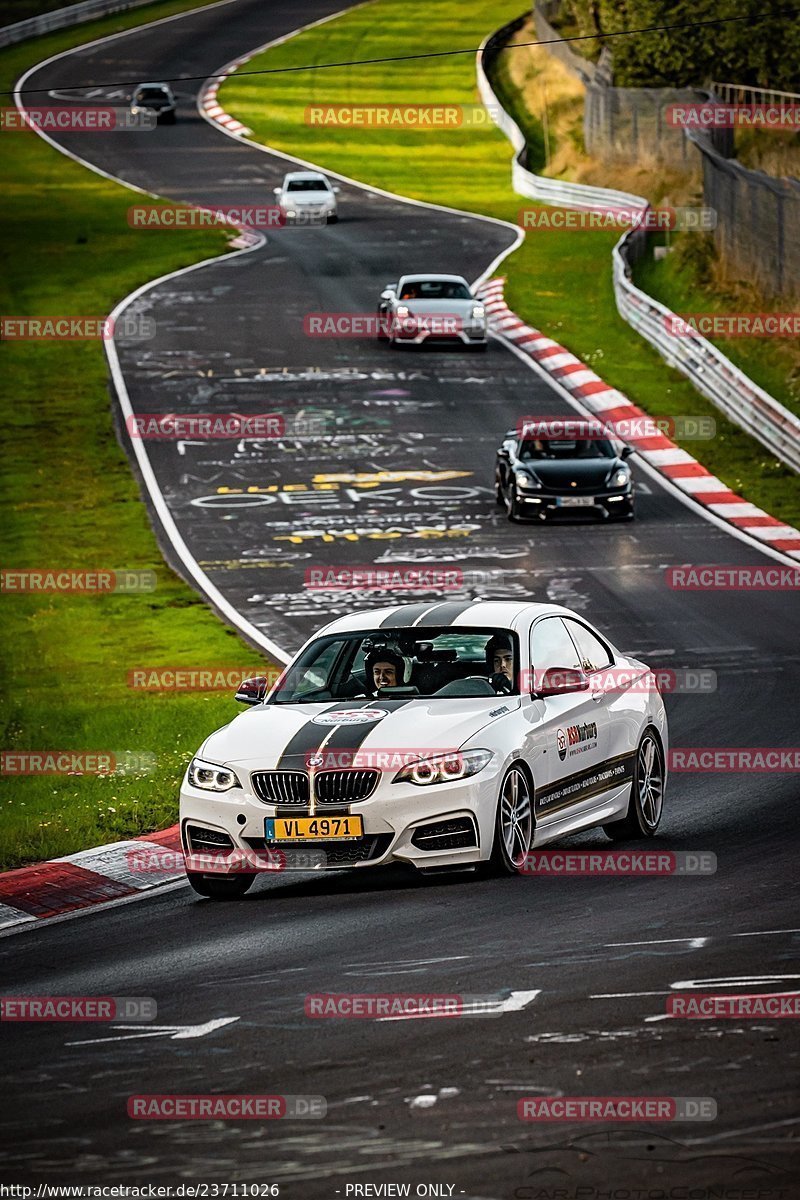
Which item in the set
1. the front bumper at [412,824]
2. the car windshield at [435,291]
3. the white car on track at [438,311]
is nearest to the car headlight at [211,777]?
the front bumper at [412,824]

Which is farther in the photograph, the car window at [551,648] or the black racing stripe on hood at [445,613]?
the black racing stripe on hood at [445,613]

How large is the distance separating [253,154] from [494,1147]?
207 feet

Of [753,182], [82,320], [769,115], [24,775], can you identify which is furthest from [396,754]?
[769,115]

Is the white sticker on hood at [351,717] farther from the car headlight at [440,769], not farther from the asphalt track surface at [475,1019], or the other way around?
the asphalt track surface at [475,1019]

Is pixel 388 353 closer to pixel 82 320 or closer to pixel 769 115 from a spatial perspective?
pixel 82 320

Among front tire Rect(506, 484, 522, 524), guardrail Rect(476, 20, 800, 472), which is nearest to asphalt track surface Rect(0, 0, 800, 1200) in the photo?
front tire Rect(506, 484, 522, 524)

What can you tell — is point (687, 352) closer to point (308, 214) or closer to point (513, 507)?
point (513, 507)

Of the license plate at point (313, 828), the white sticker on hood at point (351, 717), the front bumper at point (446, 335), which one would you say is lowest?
the front bumper at point (446, 335)

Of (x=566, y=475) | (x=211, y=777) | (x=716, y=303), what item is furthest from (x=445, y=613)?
(x=716, y=303)

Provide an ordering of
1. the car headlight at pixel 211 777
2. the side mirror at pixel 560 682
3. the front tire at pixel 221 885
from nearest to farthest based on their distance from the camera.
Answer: the car headlight at pixel 211 777 → the front tire at pixel 221 885 → the side mirror at pixel 560 682

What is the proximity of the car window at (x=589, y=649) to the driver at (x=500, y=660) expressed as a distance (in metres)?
0.74

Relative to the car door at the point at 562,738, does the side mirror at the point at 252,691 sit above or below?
above

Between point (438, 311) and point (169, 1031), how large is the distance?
33.2 m

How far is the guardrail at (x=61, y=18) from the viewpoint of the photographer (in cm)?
8950
